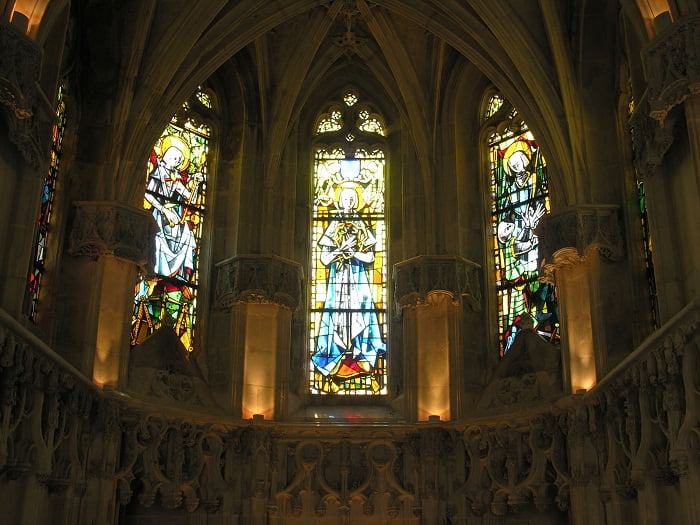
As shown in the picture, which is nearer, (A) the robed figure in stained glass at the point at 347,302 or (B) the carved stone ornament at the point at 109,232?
(B) the carved stone ornament at the point at 109,232

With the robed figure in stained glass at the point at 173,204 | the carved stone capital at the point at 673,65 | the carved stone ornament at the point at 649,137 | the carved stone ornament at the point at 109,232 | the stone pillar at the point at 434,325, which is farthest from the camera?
the robed figure in stained glass at the point at 173,204

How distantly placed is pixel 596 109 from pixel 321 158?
5.50 meters

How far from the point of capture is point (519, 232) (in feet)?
58.9

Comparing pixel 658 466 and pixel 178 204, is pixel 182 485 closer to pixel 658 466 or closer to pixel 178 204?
pixel 178 204

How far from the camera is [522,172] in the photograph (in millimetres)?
18281

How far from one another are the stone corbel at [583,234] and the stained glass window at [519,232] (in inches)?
49.1

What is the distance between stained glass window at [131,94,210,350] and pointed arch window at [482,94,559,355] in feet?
16.6

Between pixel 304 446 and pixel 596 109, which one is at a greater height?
pixel 596 109

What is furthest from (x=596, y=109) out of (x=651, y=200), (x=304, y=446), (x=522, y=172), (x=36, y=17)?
(x=36, y=17)

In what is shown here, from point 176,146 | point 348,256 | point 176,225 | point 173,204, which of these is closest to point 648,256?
point 348,256

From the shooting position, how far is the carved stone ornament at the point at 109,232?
1561cm

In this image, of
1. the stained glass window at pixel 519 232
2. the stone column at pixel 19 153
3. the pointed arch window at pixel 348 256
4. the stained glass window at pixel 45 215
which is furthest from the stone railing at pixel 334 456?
the stained glass window at pixel 519 232

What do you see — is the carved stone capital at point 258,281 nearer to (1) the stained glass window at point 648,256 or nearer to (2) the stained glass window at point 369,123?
(2) the stained glass window at point 369,123

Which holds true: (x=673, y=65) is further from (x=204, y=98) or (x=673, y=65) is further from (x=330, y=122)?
(x=204, y=98)
